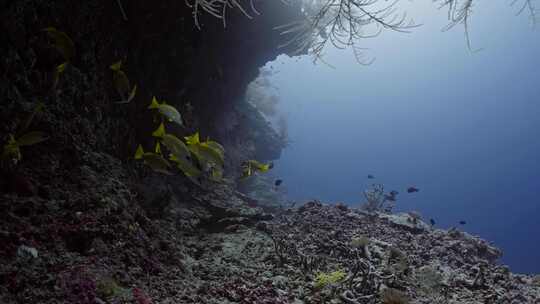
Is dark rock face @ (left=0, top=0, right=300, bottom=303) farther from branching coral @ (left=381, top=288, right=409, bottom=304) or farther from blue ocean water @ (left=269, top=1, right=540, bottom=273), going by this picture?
blue ocean water @ (left=269, top=1, right=540, bottom=273)

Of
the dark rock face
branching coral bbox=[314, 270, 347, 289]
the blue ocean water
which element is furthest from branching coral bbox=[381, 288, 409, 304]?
the blue ocean water

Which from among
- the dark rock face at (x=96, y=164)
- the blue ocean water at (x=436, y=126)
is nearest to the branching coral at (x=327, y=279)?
the dark rock face at (x=96, y=164)

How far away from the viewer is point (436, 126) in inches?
4946

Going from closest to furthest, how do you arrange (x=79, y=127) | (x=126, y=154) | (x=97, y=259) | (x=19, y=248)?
(x=19, y=248)
(x=97, y=259)
(x=79, y=127)
(x=126, y=154)

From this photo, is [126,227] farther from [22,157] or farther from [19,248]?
[22,157]

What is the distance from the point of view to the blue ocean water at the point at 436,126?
8762cm

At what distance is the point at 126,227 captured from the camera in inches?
144

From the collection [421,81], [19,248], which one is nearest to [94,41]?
[19,248]

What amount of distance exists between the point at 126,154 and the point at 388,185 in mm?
121624

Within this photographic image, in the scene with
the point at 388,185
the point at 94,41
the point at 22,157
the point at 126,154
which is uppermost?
the point at 388,185

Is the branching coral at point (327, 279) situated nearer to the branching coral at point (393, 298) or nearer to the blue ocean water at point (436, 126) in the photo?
the branching coral at point (393, 298)

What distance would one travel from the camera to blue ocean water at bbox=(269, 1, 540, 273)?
287 ft

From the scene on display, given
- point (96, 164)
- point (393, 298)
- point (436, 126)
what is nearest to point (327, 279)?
point (393, 298)

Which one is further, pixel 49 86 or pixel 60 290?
pixel 49 86
